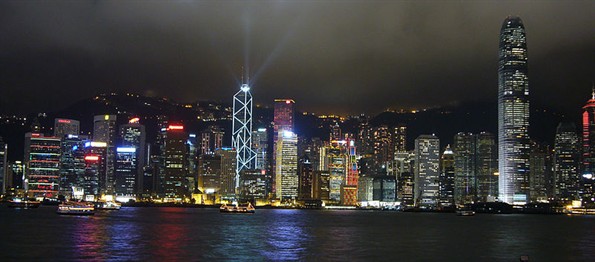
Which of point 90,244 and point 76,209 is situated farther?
point 76,209

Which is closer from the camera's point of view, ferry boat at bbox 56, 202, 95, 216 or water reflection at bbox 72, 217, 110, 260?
water reflection at bbox 72, 217, 110, 260

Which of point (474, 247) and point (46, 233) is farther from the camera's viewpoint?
point (46, 233)

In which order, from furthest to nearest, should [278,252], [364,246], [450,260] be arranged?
1. [364,246]
2. [278,252]
3. [450,260]

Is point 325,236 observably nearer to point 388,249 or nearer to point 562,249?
point 388,249

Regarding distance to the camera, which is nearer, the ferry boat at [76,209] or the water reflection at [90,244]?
the water reflection at [90,244]

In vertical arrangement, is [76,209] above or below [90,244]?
below

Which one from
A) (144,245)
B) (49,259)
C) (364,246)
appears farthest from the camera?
(364,246)

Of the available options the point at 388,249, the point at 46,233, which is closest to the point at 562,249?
the point at 388,249
